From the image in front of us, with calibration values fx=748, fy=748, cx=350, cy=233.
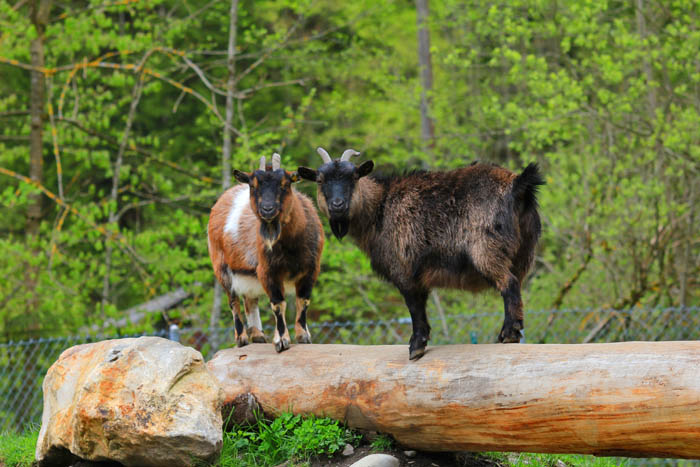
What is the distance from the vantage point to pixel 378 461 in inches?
171

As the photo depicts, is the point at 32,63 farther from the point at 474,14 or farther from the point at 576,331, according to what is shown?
the point at 576,331

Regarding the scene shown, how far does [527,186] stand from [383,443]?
1.84m

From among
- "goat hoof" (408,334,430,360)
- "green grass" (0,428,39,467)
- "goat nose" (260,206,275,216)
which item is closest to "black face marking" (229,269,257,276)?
"goat nose" (260,206,275,216)

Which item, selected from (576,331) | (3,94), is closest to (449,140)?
(576,331)

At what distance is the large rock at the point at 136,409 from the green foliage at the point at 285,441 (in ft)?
1.19

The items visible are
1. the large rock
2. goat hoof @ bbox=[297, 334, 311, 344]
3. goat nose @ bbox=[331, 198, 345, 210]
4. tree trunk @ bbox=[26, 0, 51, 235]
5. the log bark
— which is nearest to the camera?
the log bark

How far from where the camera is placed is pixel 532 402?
4.04m

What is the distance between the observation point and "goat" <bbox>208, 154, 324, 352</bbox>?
209 inches

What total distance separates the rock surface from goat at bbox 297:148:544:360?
0.64m

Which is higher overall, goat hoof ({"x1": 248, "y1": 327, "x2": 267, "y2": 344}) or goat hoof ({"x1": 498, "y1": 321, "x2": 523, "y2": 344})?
goat hoof ({"x1": 498, "y1": 321, "x2": 523, "y2": 344})

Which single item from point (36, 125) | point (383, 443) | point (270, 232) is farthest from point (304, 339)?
point (36, 125)

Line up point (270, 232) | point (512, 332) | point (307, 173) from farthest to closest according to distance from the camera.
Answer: point (270, 232) < point (307, 173) < point (512, 332)

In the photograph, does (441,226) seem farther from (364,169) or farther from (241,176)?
(241,176)

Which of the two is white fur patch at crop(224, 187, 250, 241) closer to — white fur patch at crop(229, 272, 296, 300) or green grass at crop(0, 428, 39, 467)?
white fur patch at crop(229, 272, 296, 300)
